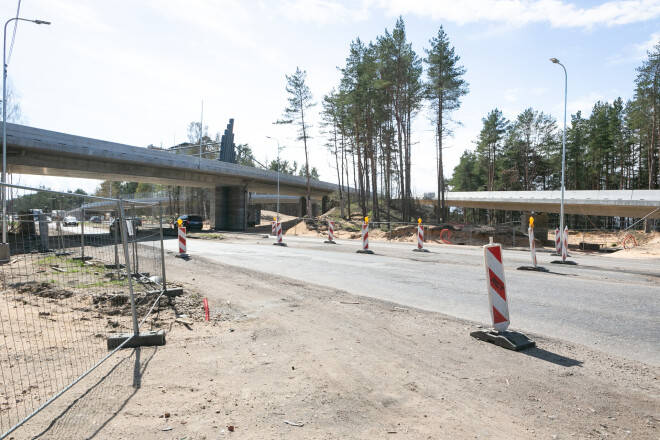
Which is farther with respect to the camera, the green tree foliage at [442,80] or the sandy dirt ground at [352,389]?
the green tree foliage at [442,80]

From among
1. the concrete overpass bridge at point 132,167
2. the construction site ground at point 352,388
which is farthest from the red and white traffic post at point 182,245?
the concrete overpass bridge at point 132,167

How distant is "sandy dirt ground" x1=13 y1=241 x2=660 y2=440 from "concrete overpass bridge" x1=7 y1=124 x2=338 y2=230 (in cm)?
3007

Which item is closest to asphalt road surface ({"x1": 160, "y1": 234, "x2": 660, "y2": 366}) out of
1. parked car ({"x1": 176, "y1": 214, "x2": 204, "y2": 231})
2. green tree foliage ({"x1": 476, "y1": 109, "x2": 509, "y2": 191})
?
parked car ({"x1": 176, "y1": 214, "x2": 204, "y2": 231})

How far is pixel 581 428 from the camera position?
3084 mm

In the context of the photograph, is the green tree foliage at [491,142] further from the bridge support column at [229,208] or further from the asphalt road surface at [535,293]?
the asphalt road surface at [535,293]

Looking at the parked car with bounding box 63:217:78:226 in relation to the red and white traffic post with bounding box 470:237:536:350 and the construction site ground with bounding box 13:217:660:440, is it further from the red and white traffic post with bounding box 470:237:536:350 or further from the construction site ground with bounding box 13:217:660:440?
the red and white traffic post with bounding box 470:237:536:350

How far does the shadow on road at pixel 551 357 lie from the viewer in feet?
14.9

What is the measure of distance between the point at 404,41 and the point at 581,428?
38.7 meters

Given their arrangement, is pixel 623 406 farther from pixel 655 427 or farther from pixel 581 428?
pixel 581 428

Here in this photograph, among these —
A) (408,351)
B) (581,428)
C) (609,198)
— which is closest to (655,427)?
(581,428)

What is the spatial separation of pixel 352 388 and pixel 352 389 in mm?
22

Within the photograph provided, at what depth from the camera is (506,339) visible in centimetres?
506

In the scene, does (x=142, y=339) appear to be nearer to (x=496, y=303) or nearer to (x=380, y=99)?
(x=496, y=303)

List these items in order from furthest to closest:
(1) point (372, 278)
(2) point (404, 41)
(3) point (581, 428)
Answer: (2) point (404, 41), (1) point (372, 278), (3) point (581, 428)
